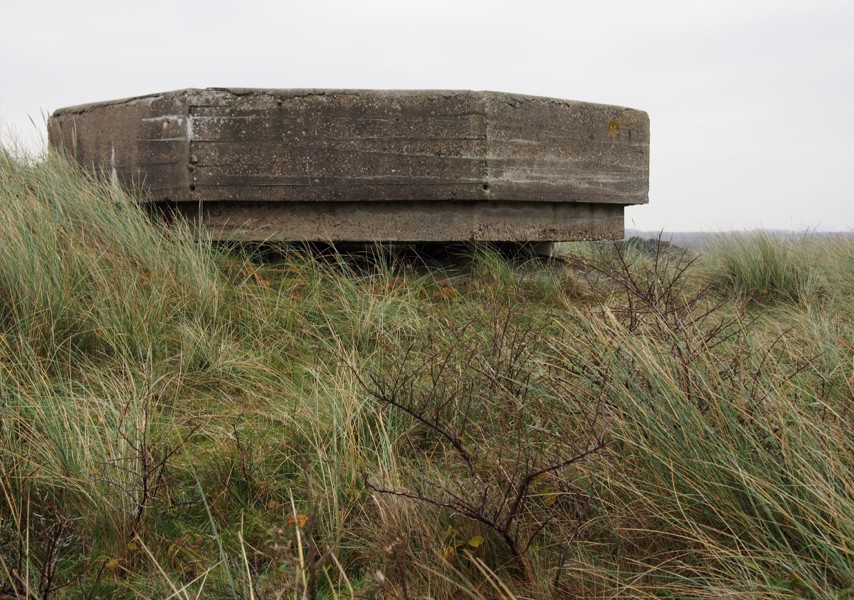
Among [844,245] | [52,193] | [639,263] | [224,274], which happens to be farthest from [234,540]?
[844,245]

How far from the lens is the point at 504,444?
2.47 m

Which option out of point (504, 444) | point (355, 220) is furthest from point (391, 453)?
point (355, 220)

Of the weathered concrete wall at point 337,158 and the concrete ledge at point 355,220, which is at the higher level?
the weathered concrete wall at point 337,158

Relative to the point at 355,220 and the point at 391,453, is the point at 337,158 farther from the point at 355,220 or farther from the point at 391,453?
the point at 391,453

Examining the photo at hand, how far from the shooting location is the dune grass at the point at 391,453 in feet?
6.06

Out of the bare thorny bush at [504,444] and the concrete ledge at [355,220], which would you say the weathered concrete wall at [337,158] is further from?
the bare thorny bush at [504,444]

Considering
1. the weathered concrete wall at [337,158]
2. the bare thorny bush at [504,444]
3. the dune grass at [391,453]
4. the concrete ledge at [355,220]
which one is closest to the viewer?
the dune grass at [391,453]

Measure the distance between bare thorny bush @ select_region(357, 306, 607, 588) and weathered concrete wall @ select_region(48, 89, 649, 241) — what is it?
189 centimetres

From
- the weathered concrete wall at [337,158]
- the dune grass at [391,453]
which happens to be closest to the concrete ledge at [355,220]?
the weathered concrete wall at [337,158]

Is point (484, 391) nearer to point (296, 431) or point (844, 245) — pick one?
point (296, 431)

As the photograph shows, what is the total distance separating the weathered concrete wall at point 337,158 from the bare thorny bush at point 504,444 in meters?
1.89

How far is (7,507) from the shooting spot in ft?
7.47

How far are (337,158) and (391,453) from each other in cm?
280

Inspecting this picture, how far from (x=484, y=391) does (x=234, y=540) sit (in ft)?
2.97
